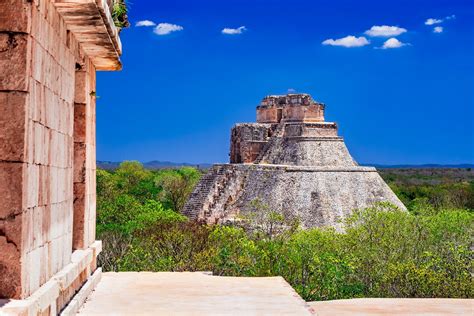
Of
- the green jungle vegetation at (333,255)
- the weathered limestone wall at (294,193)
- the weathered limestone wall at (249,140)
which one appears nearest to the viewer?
the green jungle vegetation at (333,255)

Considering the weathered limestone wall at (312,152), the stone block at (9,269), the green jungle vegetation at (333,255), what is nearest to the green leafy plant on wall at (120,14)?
the stone block at (9,269)

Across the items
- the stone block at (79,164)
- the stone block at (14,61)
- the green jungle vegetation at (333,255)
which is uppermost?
the stone block at (14,61)

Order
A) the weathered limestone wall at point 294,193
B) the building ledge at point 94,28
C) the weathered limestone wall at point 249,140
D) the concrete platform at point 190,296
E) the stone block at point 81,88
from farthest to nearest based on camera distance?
1. the weathered limestone wall at point 249,140
2. the weathered limestone wall at point 294,193
3. the stone block at point 81,88
4. the concrete platform at point 190,296
5. the building ledge at point 94,28

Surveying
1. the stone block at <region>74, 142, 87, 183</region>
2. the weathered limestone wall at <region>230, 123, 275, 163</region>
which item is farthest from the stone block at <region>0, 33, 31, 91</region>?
the weathered limestone wall at <region>230, 123, 275, 163</region>

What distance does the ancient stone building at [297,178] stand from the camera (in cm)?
3984

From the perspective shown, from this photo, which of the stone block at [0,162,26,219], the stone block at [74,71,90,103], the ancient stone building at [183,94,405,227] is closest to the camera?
the stone block at [0,162,26,219]

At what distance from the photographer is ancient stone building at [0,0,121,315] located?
5.27 m

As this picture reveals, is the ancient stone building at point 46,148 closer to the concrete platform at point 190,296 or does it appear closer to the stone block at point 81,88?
the stone block at point 81,88

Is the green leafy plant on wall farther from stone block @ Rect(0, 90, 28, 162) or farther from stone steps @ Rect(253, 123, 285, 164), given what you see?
stone steps @ Rect(253, 123, 285, 164)

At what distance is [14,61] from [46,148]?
1085mm

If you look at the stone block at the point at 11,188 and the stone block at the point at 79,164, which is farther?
the stone block at the point at 79,164

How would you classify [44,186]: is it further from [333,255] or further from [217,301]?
[333,255]

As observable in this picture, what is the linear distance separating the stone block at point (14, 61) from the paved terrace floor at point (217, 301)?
299cm

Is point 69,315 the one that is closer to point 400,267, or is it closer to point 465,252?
point 400,267
